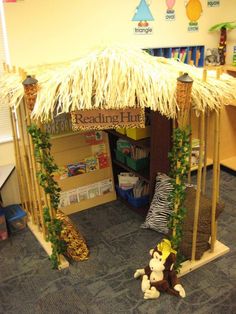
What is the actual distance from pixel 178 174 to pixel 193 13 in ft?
6.54

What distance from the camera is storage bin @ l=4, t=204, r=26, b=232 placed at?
109 inches

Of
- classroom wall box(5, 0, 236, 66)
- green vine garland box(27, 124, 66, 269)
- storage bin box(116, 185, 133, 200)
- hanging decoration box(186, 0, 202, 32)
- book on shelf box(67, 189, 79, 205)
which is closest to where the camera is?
green vine garland box(27, 124, 66, 269)

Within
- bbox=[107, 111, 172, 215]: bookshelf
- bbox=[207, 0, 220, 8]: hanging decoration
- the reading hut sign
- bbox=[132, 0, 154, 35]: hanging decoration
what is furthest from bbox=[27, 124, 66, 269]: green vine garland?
bbox=[207, 0, 220, 8]: hanging decoration

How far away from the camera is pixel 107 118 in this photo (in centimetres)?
188

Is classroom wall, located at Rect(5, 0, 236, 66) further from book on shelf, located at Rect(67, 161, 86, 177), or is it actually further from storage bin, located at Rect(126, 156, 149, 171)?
storage bin, located at Rect(126, 156, 149, 171)

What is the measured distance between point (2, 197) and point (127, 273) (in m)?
1.35

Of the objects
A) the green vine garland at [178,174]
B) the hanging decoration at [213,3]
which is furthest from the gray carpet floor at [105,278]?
the hanging decoration at [213,3]

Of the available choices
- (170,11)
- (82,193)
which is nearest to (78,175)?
(82,193)

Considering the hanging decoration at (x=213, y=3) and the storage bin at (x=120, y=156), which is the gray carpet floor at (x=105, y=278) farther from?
the hanging decoration at (x=213, y=3)

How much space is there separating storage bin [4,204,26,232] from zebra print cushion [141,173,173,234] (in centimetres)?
104

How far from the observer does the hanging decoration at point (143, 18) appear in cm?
294

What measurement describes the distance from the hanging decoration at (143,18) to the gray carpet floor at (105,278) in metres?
1.69

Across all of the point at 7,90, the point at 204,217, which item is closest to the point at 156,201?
the point at 204,217

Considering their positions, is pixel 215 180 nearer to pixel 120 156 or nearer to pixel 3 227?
pixel 120 156
